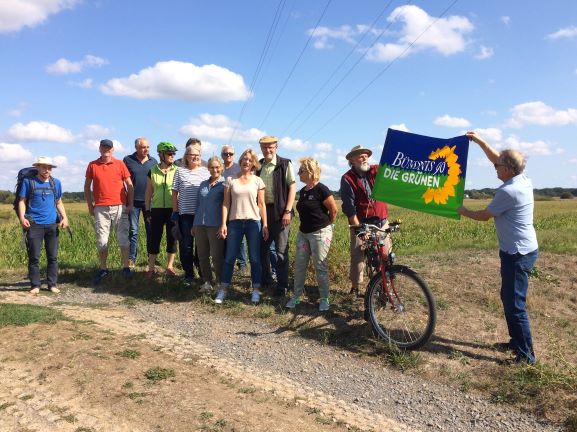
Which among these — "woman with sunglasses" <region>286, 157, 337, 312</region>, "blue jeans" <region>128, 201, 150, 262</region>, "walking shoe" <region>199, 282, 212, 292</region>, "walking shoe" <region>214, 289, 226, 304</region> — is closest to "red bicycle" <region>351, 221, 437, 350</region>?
"woman with sunglasses" <region>286, 157, 337, 312</region>

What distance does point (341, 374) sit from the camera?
4.68 m

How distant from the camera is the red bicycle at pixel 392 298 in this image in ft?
17.1

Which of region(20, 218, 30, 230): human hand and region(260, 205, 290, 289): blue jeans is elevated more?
region(20, 218, 30, 230): human hand

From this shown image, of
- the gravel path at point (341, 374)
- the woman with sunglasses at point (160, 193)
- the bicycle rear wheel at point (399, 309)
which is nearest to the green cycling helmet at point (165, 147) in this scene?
the woman with sunglasses at point (160, 193)

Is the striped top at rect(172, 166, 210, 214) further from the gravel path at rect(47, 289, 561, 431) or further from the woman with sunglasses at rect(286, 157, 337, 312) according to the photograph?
the woman with sunglasses at rect(286, 157, 337, 312)

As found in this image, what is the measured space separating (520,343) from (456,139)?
241cm

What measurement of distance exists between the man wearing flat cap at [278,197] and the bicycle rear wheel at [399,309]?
5.59 feet

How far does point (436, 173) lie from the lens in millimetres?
5699

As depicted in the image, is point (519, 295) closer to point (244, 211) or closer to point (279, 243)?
point (279, 243)

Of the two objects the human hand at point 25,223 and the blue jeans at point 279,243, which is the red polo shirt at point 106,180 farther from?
the blue jeans at point 279,243

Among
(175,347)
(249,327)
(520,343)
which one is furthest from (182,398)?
(520,343)

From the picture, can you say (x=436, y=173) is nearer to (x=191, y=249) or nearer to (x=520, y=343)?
(x=520, y=343)

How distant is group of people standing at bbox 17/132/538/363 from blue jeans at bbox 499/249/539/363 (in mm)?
10

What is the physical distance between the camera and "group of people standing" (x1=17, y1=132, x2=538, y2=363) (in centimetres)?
471
